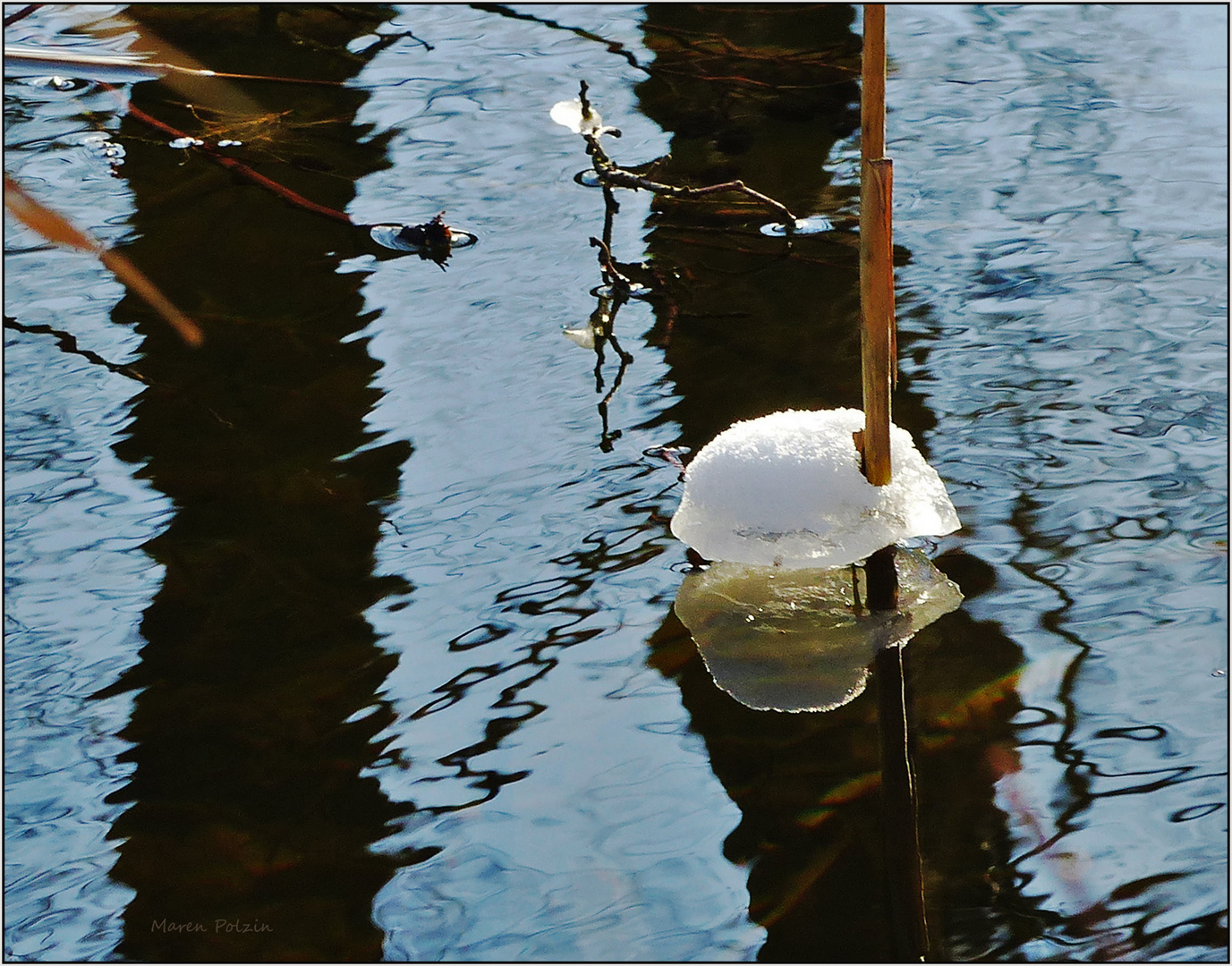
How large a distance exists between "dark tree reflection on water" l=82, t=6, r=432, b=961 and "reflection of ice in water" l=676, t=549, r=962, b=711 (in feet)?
1.60

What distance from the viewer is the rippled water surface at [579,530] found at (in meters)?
1.36

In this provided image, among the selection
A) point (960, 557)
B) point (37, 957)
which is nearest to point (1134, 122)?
point (960, 557)

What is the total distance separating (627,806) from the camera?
4.77 ft

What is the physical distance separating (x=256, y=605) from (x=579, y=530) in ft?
1.77

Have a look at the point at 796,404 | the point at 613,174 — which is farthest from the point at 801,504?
the point at 613,174

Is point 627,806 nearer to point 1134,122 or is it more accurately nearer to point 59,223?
point 59,223

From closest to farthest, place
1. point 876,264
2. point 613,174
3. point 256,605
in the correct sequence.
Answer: point 876,264 < point 256,605 < point 613,174

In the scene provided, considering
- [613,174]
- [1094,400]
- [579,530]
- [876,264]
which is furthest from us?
[613,174]

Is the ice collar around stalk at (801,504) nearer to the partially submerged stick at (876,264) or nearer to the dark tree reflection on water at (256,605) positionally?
the partially submerged stick at (876,264)

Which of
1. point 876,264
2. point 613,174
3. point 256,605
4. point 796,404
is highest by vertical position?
point 876,264

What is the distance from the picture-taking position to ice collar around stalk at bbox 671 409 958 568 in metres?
1.63

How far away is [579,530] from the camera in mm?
1932

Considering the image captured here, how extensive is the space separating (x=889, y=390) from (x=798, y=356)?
2.32 feet

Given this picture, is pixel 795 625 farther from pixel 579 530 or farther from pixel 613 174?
pixel 613 174
